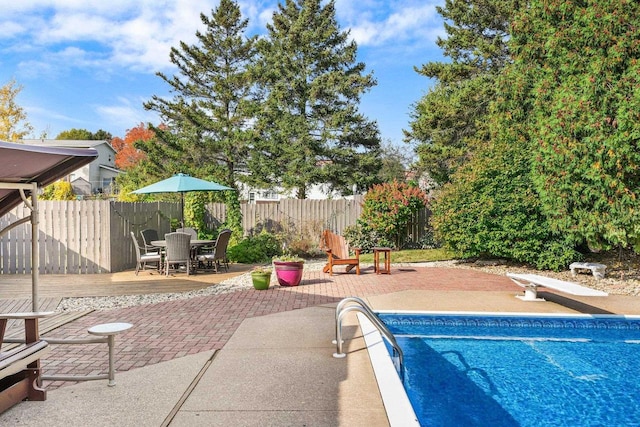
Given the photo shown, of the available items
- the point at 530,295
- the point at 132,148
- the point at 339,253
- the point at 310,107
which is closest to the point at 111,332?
the point at 530,295

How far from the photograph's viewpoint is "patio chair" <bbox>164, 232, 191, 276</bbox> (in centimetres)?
980

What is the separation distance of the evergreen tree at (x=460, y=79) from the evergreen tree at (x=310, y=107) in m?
4.06

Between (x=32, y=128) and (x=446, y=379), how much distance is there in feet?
88.5

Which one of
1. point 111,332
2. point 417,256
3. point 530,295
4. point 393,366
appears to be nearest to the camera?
point 111,332

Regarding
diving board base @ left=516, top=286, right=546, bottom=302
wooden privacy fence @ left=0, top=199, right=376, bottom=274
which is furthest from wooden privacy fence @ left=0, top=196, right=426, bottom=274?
diving board base @ left=516, top=286, right=546, bottom=302

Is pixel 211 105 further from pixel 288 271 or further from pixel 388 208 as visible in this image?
pixel 288 271

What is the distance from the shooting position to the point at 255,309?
6.81m

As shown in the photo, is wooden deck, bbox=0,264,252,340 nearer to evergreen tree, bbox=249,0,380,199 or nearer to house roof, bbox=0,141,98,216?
house roof, bbox=0,141,98,216

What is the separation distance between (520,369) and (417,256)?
8.99m

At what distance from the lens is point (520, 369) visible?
16.4ft

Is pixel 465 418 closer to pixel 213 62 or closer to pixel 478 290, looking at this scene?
pixel 478 290

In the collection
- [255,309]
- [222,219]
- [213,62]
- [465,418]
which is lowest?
[465,418]

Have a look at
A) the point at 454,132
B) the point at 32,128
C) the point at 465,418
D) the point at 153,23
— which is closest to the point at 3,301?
the point at 465,418

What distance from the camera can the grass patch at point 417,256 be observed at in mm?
13430
